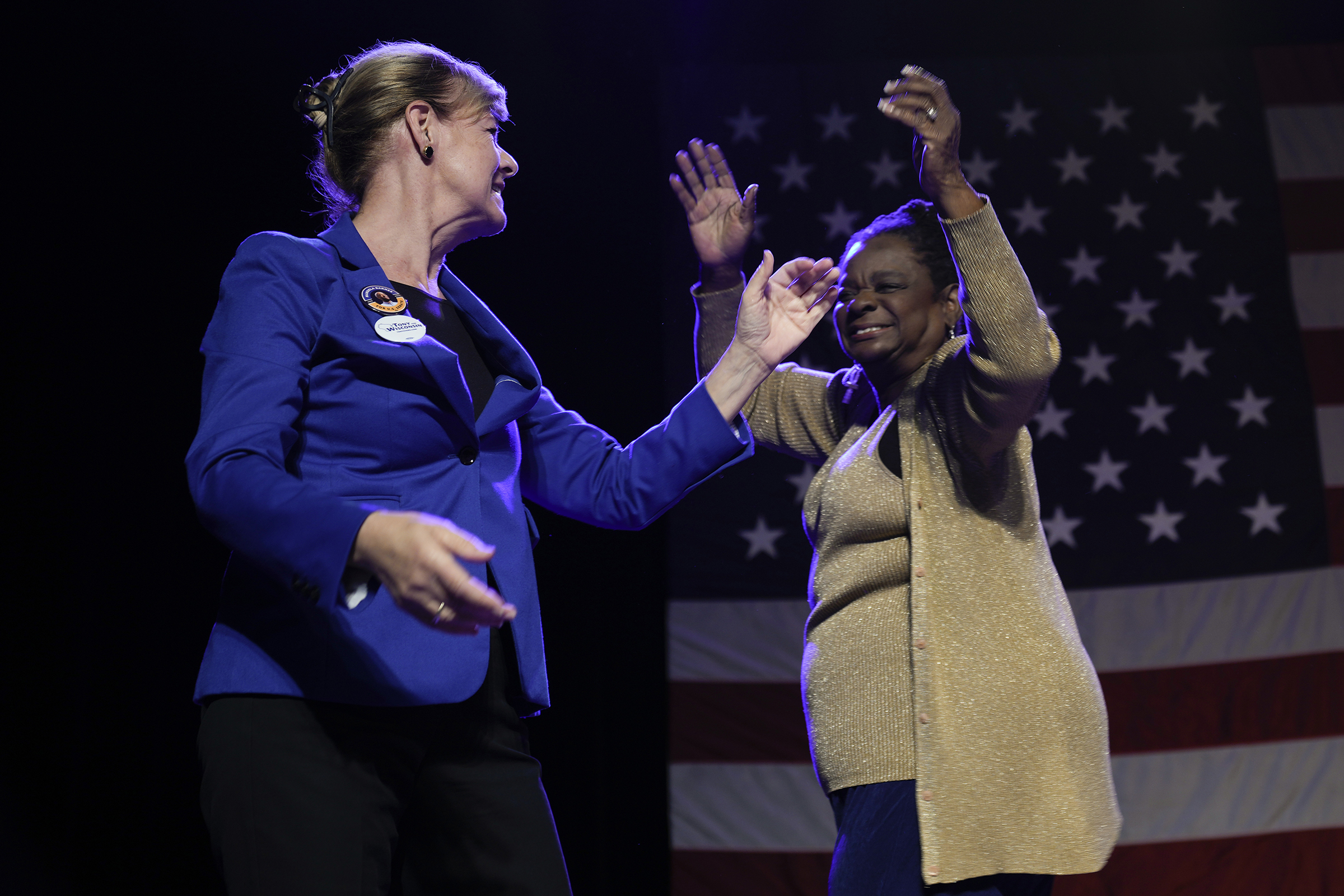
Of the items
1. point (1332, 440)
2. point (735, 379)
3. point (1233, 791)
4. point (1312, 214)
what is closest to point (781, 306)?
point (735, 379)

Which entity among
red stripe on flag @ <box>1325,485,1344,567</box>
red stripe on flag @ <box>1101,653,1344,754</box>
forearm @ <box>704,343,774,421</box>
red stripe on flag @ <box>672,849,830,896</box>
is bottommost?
red stripe on flag @ <box>672,849,830,896</box>

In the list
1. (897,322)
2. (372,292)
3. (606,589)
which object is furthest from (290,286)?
(606,589)

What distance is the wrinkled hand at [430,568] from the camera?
0.78 meters

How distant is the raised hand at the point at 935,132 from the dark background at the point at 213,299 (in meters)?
1.74

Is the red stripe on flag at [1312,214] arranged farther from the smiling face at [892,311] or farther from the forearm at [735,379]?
the forearm at [735,379]

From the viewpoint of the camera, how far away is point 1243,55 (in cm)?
349

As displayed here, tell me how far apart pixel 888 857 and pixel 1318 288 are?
111 inches

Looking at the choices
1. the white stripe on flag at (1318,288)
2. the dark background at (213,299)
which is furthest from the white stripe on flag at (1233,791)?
the dark background at (213,299)

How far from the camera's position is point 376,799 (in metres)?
0.97

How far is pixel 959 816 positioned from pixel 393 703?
2.57ft

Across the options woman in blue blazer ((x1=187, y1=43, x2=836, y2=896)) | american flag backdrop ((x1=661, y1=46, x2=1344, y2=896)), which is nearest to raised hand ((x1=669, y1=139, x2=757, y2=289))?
woman in blue blazer ((x1=187, y1=43, x2=836, y2=896))

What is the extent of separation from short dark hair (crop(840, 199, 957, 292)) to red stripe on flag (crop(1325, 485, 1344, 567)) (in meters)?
2.09

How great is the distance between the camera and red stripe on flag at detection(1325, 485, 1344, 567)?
3152 mm

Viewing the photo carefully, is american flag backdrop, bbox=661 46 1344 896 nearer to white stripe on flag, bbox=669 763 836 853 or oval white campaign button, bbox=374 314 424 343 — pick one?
white stripe on flag, bbox=669 763 836 853
